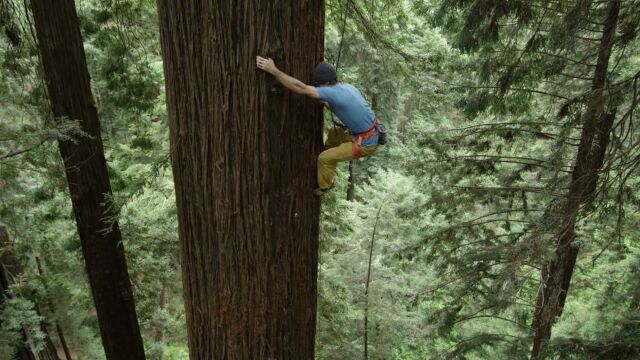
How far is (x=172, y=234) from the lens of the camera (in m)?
7.49

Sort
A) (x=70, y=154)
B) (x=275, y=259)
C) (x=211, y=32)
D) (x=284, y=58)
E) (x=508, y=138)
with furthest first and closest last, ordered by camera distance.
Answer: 1. (x=508, y=138)
2. (x=70, y=154)
3. (x=275, y=259)
4. (x=284, y=58)
5. (x=211, y=32)

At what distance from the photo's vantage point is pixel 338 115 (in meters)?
3.03

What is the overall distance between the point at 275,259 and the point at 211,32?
46.1 inches

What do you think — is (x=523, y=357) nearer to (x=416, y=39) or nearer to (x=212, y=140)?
(x=212, y=140)

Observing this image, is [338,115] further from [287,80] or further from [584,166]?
[584,166]

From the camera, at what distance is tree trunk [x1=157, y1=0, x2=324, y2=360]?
7.04ft

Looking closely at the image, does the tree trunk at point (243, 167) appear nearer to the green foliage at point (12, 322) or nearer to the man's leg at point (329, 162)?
the man's leg at point (329, 162)

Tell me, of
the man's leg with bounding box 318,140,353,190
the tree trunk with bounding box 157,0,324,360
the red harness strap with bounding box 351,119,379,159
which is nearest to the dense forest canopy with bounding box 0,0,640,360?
the tree trunk with bounding box 157,0,324,360

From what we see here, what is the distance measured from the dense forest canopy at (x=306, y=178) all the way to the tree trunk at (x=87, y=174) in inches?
1.2

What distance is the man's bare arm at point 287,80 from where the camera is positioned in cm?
215

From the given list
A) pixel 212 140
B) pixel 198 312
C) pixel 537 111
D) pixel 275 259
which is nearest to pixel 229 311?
pixel 198 312

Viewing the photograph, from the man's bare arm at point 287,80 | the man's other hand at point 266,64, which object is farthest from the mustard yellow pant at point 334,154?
the man's other hand at point 266,64

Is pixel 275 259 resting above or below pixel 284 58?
below

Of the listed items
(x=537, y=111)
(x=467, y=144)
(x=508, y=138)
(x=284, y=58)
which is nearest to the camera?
(x=284, y=58)
